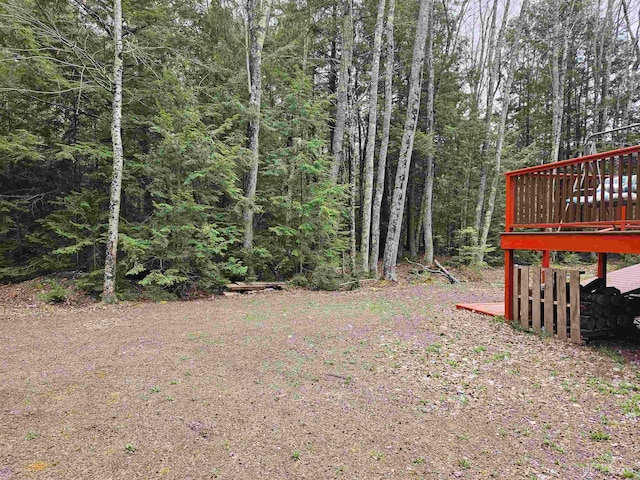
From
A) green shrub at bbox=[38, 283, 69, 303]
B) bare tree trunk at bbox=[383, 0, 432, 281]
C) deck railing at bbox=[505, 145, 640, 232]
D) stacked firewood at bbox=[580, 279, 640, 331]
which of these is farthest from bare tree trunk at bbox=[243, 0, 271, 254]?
stacked firewood at bbox=[580, 279, 640, 331]

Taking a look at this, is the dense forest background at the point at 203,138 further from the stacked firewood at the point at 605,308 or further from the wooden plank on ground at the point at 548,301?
the stacked firewood at the point at 605,308

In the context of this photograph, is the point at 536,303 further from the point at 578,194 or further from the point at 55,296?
the point at 55,296

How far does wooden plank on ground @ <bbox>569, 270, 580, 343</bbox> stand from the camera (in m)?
4.63

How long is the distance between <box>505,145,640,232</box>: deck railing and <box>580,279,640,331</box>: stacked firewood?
0.89m

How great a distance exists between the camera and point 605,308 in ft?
15.6

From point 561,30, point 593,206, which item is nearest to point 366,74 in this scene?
point 561,30

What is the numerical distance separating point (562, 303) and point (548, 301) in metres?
0.21

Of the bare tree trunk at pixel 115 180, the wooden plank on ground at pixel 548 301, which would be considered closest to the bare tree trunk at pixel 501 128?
the wooden plank on ground at pixel 548 301

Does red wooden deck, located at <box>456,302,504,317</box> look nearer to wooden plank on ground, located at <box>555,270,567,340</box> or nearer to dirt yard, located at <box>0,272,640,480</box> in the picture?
dirt yard, located at <box>0,272,640,480</box>

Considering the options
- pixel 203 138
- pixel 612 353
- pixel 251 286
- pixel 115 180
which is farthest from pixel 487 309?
pixel 115 180

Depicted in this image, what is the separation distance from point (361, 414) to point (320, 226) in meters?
7.17

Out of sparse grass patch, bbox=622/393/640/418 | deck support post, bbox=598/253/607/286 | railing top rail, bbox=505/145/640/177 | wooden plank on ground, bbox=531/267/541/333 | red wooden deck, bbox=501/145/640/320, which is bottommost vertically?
sparse grass patch, bbox=622/393/640/418

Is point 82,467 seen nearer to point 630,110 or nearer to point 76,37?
point 76,37

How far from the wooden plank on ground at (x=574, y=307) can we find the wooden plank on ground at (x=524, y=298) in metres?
0.61
